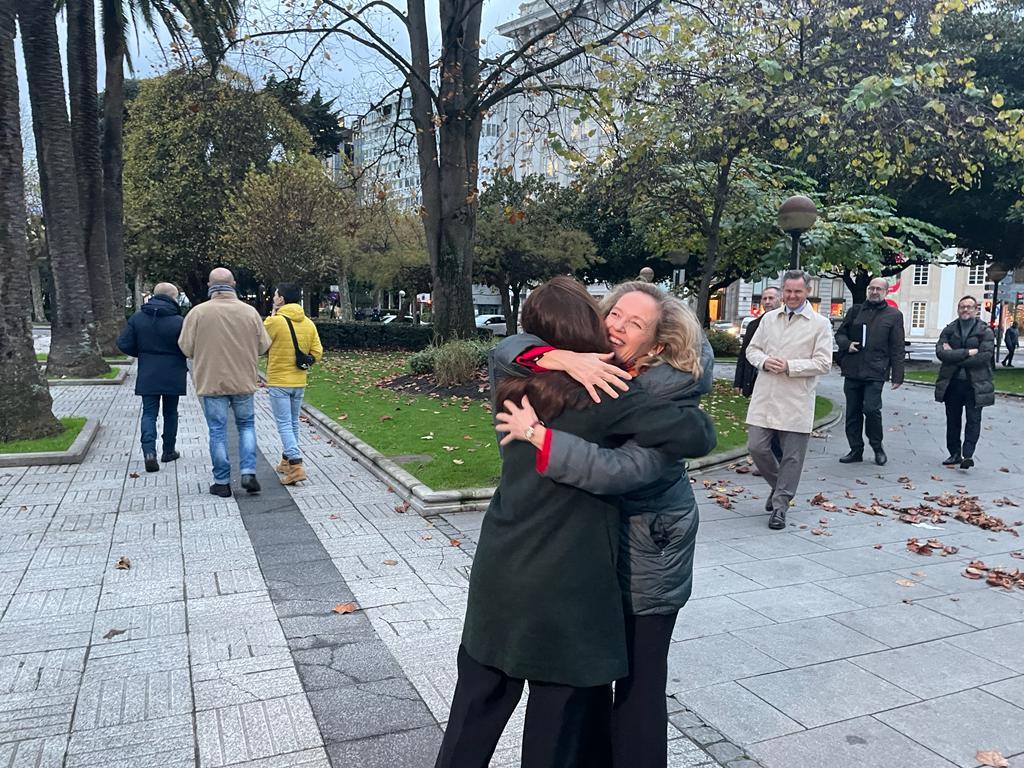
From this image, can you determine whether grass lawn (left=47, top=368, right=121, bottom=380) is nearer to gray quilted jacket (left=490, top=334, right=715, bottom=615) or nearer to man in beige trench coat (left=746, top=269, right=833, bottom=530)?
man in beige trench coat (left=746, top=269, right=833, bottom=530)

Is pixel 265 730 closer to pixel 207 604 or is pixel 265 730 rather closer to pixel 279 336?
pixel 207 604

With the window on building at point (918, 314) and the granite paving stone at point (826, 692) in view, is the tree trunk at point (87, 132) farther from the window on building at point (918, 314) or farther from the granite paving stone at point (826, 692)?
the window on building at point (918, 314)

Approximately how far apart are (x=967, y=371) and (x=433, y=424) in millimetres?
6668

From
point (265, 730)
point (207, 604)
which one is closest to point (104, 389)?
point (207, 604)

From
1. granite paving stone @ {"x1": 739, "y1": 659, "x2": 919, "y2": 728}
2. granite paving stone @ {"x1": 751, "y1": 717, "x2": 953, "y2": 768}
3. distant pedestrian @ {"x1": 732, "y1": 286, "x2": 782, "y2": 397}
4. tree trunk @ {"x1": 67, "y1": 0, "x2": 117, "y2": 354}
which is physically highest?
tree trunk @ {"x1": 67, "y1": 0, "x2": 117, "y2": 354}

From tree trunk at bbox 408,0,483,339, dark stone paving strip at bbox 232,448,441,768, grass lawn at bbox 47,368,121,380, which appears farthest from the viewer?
grass lawn at bbox 47,368,121,380

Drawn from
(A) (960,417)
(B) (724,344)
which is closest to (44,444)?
(A) (960,417)

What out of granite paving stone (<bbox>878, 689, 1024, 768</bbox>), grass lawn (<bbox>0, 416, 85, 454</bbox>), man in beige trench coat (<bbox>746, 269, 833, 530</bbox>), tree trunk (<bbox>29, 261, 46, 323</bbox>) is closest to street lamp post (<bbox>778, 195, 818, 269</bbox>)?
man in beige trench coat (<bbox>746, 269, 833, 530</bbox>)

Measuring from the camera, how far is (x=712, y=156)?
13047 mm

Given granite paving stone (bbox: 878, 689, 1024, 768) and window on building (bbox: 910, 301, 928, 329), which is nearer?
granite paving stone (bbox: 878, 689, 1024, 768)

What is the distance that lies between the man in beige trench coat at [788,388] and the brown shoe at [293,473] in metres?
4.31

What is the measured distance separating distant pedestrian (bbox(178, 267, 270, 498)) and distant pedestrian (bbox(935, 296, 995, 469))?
295 inches

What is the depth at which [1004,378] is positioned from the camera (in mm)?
21516

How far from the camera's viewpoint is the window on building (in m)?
66.1
